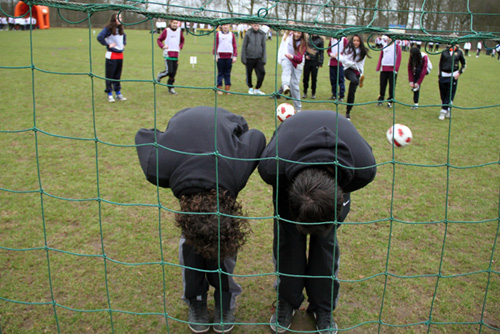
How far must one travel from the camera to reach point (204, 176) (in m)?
1.91

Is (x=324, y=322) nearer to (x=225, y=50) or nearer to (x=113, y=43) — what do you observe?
(x=113, y=43)

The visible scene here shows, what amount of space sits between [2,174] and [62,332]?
2356mm

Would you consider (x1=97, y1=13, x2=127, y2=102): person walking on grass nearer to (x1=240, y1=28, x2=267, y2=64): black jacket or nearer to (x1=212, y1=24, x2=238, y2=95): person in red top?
(x1=212, y1=24, x2=238, y2=95): person in red top

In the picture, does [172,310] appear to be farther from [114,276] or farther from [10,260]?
[10,260]

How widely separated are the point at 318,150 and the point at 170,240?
64.5 inches

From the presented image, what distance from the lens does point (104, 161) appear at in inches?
177

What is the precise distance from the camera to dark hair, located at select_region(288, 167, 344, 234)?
1778 millimetres

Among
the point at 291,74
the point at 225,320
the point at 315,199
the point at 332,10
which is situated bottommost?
the point at 225,320

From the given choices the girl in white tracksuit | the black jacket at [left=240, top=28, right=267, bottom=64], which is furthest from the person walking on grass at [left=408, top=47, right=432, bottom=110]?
the black jacket at [left=240, top=28, right=267, bottom=64]

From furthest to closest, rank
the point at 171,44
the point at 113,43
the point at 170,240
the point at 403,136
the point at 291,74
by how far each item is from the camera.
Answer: the point at 171,44
the point at 291,74
the point at 113,43
the point at 403,136
the point at 170,240

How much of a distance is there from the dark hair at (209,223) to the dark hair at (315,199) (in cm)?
28

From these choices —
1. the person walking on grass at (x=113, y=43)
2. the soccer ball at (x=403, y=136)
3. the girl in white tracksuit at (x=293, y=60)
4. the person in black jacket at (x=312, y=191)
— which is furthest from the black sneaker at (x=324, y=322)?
the person walking on grass at (x=113, y=43)

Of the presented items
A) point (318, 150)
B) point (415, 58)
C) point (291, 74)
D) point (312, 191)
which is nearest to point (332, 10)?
point (291, 74)

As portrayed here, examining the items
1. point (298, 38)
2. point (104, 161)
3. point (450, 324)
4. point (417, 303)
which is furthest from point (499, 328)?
point (298, 38)
